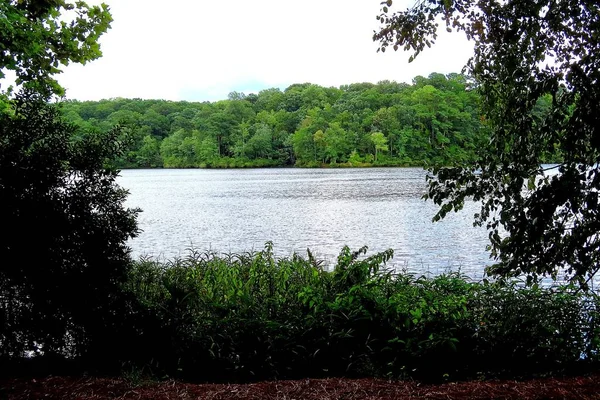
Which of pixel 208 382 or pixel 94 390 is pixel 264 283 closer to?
pixel 208 382

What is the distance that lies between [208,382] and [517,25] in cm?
401

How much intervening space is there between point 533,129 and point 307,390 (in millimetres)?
2657

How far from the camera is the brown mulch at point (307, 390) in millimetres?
4016

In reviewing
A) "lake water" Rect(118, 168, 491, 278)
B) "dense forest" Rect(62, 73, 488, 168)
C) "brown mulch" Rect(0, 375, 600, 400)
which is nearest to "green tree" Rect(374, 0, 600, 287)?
"brown mulch" Rect(0, 375, 600, 400)

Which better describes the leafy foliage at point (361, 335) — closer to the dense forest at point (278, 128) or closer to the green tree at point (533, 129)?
the green tree at point (533, 129)

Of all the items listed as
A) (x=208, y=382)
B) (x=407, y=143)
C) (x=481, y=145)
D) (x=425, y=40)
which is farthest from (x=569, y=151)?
(x=407, y=143)

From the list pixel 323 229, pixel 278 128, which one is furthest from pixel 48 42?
pixel 278 128

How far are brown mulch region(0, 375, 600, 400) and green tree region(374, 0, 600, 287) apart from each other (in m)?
0.94

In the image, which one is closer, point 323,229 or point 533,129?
point 533,129

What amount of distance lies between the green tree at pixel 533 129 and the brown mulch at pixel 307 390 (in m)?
0.94

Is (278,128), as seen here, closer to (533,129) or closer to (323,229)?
(323,229)

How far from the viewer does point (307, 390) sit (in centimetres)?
420

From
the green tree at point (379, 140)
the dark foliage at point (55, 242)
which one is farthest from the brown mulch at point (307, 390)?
the green tree at point (379, 140)

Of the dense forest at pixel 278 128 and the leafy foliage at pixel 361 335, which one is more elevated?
the dense forest at pixel 278 128
